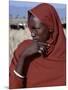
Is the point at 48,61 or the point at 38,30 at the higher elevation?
the point at 38,30

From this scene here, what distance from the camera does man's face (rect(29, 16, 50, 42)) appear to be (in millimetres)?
1830

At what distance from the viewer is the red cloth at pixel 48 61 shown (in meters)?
1.81

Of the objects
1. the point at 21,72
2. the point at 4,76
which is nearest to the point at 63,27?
the point at 21,72

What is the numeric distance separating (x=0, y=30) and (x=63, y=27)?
0.51 meters

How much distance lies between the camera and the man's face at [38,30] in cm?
183

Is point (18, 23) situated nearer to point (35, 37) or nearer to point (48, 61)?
point (35, 37)

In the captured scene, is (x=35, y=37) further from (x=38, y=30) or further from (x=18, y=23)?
(x=18, y=23)

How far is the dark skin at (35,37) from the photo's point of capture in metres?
1.82

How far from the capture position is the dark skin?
71.5 inches

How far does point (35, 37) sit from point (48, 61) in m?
0.22

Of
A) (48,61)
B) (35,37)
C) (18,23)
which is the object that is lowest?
(48,61)

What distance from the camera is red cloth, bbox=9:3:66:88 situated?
1812 millimetres

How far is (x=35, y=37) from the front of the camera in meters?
1.84

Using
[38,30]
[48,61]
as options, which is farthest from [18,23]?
[48,61]
